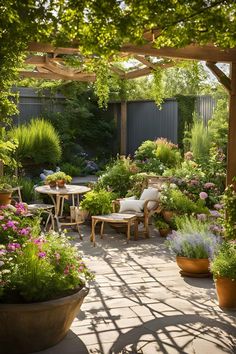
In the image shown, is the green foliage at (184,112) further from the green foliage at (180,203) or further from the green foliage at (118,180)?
the green foliage at (180,203)

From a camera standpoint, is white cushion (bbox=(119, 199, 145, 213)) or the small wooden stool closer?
the small wooden stool

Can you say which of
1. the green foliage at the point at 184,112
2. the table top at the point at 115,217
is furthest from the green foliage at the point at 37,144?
the table top at the point at 115,217

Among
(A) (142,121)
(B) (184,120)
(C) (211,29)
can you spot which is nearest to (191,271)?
(C) (211,29)

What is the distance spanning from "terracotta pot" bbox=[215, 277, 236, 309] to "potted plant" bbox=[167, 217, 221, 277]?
756 millimetres

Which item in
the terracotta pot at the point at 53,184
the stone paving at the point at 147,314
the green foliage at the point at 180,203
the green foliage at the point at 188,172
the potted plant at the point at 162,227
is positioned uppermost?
the green foliage at the point at 188,172

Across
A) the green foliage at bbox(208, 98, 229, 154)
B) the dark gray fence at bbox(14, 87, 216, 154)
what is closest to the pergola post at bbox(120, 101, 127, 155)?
the dark gray fence at bbox(14, 87, 216, 154)

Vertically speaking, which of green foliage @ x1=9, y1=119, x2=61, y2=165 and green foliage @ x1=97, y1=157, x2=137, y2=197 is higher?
green foliage @ x1=9, y1=119, x2=61, y2=165

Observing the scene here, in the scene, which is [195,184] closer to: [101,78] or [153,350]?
[101,78]

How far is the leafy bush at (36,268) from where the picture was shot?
10.9ft

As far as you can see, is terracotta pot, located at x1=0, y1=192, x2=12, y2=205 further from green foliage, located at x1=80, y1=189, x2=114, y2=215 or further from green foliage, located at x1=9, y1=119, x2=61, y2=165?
green foliage, located at x1=9, y1=119, x2=61, y2=165

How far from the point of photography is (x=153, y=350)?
3432 millimetres

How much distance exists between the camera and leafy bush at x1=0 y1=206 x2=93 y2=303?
3312mm

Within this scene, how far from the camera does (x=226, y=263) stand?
4.28 meters

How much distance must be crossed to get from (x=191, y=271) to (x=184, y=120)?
7.38 meters
